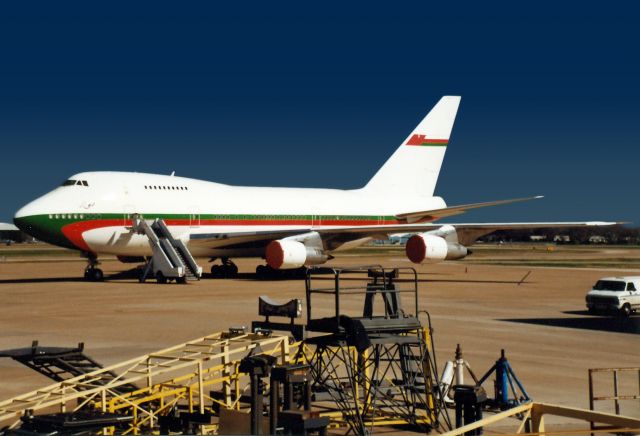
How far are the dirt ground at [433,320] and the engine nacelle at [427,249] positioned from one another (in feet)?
5.67

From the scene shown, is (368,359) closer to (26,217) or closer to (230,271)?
(26,217)

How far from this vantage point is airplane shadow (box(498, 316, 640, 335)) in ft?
84.4

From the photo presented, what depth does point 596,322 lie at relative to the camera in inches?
1079

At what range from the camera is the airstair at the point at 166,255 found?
1743 inches

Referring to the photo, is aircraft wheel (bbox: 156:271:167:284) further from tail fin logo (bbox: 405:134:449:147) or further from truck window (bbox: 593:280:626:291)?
truck window (bbox: 593:280:626:291)

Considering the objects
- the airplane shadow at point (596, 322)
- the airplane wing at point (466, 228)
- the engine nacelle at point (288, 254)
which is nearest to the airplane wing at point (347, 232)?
the airplane wing at point (466, 228)

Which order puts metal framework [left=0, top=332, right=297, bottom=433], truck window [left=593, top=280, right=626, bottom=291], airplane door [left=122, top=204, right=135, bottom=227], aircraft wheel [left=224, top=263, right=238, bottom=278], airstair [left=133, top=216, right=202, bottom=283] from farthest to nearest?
1. aircraft wheel [left=224, top=263, right=238, bottom=278]
2. airplane door [left=122, top=204, right=135, bottom=227]
3. airstair [left=133, top=216, right=202, bottom=283]
4. truck window [left=593, top=280, right=626, bottom=291]
5. metal framework [left=0, top=332, right=297, bottom=433]

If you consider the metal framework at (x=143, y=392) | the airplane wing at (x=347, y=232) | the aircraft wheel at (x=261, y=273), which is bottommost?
the metal framework at (x=143, y=392)

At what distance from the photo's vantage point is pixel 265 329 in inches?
533

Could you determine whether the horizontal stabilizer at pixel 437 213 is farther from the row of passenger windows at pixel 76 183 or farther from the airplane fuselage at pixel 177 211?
the row of passenger windows at pixel 76 183

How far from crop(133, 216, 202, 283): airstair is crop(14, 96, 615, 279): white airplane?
24.7 inches

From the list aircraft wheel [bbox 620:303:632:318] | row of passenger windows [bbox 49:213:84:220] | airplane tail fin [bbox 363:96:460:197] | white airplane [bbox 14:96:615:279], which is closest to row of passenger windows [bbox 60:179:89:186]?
white airplane [bbox 14:96:615:279]

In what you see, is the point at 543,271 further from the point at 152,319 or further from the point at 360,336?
the point at 360,336

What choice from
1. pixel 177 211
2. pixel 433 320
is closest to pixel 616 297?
pixel 433 320
